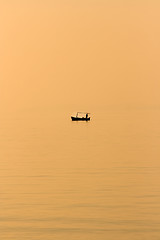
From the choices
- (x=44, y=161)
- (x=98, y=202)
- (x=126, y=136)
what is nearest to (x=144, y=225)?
(x=98, y=202)

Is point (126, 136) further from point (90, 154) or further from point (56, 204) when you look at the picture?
point (56, 204)

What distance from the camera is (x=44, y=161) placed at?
7788 centimetres

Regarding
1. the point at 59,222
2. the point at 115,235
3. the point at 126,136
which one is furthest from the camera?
the point at 126,136

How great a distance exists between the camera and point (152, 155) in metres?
82.3

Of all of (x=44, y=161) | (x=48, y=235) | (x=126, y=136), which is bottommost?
(x=48, y=235)

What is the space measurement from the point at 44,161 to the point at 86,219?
33294 mm

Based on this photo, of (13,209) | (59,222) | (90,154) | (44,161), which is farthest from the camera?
(90,154)

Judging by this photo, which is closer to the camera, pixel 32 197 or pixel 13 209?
pixel 13 209

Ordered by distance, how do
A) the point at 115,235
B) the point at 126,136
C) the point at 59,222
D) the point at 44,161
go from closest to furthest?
the point at 115,235
the point at 59,222
the point at 44,161
the point at 126,136

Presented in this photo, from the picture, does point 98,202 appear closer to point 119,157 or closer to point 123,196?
point 123,196

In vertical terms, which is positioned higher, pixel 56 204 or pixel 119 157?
pixel 119 157

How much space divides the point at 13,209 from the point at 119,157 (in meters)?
34.7

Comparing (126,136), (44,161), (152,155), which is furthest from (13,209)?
(126,136)

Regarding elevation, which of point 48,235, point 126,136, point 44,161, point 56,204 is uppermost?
point 126,136
